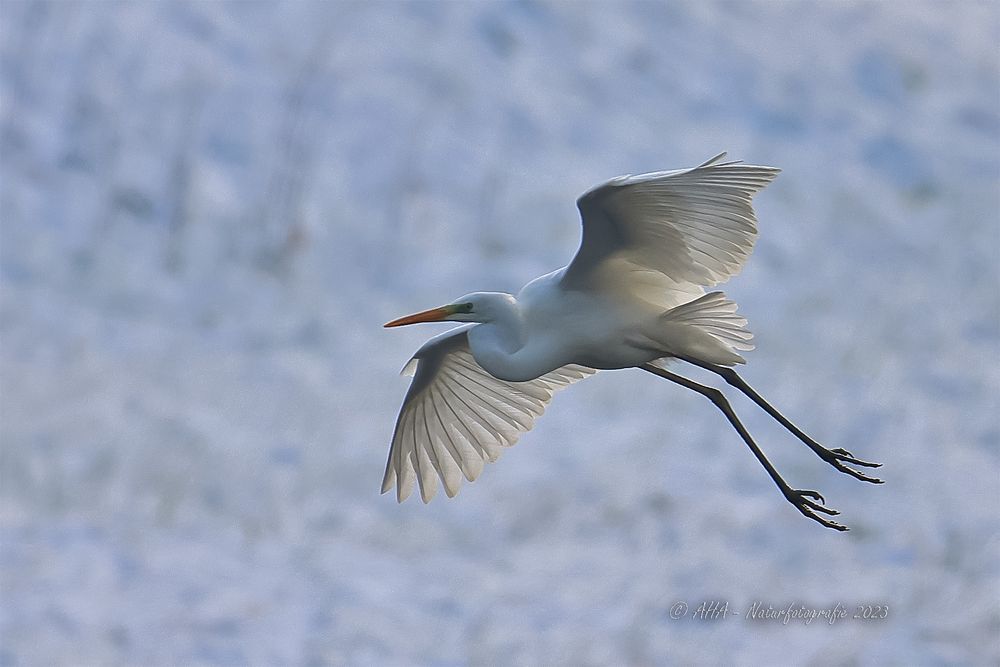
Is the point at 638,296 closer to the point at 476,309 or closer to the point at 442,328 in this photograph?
the point at 476,309

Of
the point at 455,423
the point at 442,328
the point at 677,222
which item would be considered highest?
the point at 442,328

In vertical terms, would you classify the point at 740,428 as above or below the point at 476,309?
below

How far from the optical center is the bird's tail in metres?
5.20

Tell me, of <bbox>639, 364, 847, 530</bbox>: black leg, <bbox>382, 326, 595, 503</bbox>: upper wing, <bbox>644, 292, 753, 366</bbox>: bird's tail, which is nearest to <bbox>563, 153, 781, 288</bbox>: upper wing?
<bbox>644, 292, 753, 366</bbox>: bird's tail

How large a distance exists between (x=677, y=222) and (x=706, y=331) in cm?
43

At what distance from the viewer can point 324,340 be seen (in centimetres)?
1541

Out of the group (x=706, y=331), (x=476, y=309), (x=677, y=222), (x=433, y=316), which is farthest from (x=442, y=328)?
(x=677, y=222)

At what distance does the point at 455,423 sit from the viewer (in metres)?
6.41

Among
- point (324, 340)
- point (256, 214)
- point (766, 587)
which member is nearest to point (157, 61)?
point (256, 214)

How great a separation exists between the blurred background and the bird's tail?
8.07m

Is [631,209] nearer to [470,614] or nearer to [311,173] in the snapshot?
[470,614]

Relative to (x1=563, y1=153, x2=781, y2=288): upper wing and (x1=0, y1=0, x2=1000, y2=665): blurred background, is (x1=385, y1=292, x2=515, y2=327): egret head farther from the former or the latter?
(x1=0, y1=0, x2=1000, y2=665): blurred background

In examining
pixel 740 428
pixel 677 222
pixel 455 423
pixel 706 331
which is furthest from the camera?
pixel 455 423

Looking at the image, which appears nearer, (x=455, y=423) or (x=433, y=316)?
(x=433, y=316)
